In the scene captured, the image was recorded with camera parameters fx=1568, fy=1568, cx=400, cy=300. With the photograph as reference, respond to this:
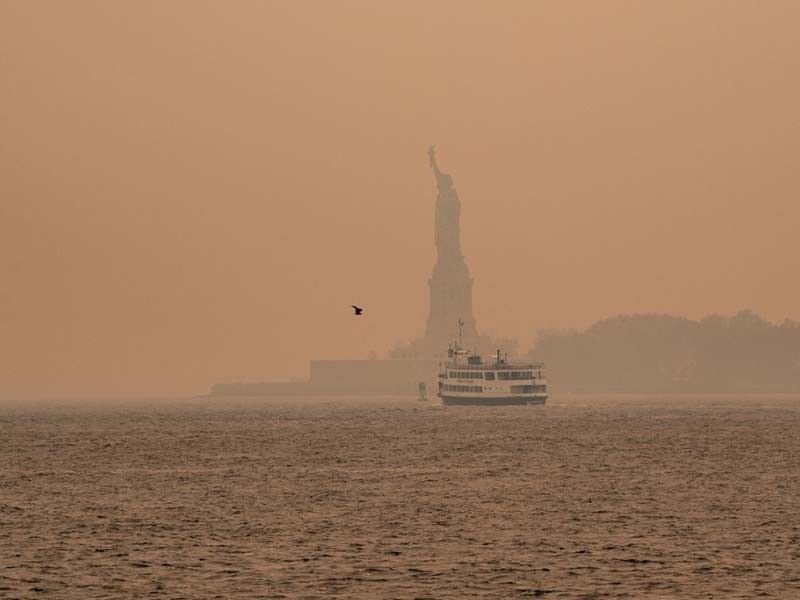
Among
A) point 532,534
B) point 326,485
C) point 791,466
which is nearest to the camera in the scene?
point 532,534

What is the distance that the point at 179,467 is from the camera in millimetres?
107938

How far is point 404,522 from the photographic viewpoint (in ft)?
229

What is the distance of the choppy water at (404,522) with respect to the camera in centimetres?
5231

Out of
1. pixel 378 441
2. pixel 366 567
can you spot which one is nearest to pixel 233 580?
pixel 366 567

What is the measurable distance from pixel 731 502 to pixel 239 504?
2454 centimetres

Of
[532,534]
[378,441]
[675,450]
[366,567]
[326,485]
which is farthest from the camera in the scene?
[378,441]

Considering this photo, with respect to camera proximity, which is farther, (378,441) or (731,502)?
(378,441)

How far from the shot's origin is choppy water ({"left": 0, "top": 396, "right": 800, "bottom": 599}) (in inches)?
2060

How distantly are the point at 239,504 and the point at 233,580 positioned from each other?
Result: 26.0 m

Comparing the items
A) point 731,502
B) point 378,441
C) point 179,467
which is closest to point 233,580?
point 731,502

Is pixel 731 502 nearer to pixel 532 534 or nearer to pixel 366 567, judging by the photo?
pixel 532 534

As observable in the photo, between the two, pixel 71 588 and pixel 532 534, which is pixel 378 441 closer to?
pixel 532 534

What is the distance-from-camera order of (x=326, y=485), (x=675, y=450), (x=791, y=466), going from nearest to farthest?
(x=326, y=485), (x=791, y=466), (x=675, y=450)

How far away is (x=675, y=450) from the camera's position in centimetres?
12531
